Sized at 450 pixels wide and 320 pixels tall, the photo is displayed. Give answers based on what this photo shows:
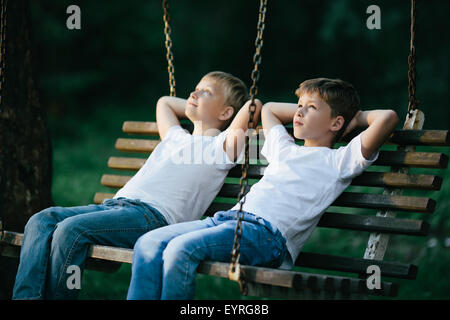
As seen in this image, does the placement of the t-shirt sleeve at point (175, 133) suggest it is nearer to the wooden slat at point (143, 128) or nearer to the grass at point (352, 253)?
the wooden slat at point (143, 128)

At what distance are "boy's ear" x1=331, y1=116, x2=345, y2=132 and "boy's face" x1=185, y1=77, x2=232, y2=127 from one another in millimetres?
723

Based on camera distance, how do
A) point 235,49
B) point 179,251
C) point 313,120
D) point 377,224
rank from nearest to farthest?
point 179,251, point 377,224, point 313,120, point 235,49

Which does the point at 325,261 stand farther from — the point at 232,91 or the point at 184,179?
the point at 232,91

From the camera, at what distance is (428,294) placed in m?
4.80

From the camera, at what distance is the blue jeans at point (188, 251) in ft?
8.55

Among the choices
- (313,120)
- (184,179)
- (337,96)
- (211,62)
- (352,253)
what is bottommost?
(352,253)

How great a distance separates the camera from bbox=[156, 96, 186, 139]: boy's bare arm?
3.88m

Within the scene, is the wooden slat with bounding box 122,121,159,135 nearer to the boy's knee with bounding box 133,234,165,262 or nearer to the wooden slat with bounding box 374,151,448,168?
the boy's knee with bounding box 133,234,165,262

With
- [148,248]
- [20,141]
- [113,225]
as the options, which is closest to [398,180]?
[148,248]

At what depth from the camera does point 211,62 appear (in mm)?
11727

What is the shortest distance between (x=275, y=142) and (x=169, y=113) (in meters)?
0.87
